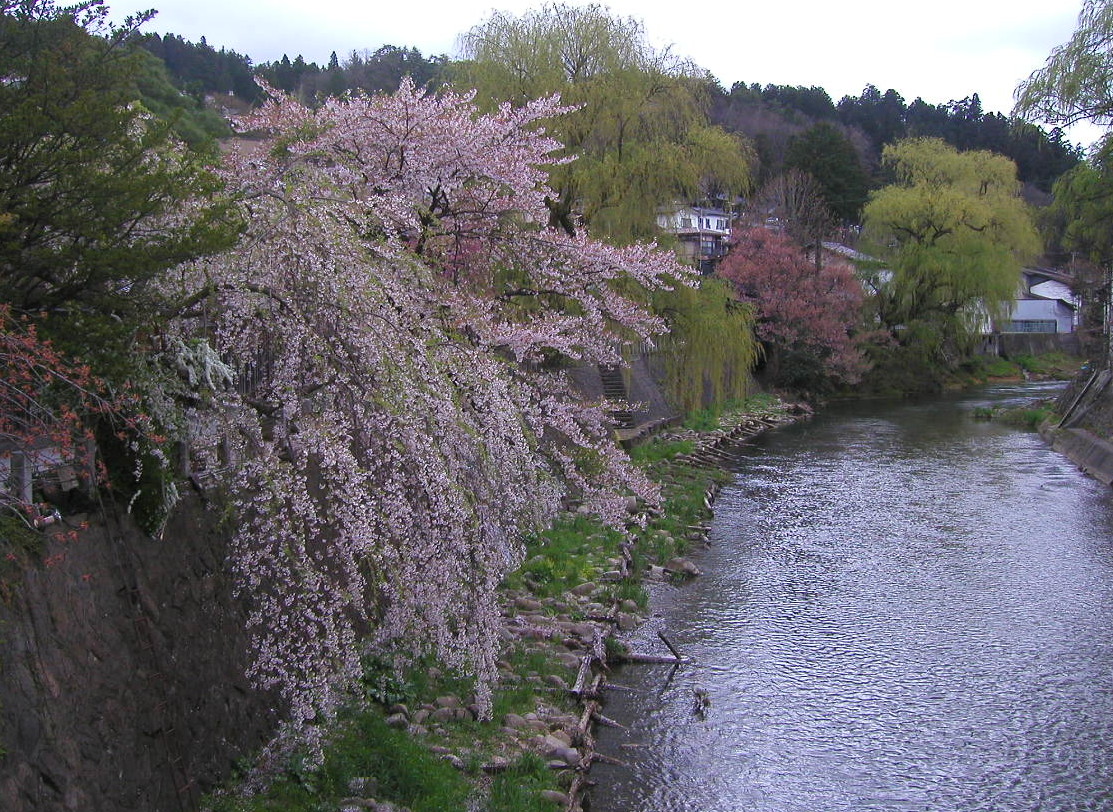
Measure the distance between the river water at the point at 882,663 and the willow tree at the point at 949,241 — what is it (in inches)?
736

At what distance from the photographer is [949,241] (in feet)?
114

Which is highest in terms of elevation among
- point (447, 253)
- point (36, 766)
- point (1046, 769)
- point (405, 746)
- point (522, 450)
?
point (447, 253)

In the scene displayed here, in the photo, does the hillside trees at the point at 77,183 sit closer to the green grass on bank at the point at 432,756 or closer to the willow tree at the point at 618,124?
the green grass on bank at the point at 432,756

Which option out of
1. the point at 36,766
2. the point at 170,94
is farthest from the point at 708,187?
the point at 36,766

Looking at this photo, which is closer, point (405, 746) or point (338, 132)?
point (405, 746)

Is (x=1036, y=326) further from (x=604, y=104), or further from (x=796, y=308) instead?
(x=604, y=104)

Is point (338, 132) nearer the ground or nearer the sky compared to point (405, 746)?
nearer the sky

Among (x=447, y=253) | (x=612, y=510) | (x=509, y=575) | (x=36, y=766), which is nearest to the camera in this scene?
(x=36, y=766)

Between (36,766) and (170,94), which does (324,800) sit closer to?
(36,766)

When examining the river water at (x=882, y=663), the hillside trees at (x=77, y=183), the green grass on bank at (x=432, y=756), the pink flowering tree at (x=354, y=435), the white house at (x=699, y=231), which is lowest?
the river water at (x=882, y=663)

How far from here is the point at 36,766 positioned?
3.95m

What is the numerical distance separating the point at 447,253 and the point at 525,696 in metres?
3.99

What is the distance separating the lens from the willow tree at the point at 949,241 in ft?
113

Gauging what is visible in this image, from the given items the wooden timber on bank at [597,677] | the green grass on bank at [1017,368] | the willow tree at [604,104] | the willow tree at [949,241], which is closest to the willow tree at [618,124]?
the willow tree at [604,104]
